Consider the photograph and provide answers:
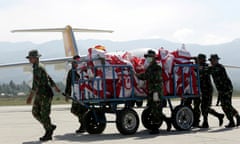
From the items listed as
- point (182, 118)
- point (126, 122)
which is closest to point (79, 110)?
point (126, 122)

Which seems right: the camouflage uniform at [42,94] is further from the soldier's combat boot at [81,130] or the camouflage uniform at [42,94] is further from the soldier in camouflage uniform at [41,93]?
the soldier's combat boot at [81,130]

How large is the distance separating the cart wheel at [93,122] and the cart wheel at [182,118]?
1650 mm

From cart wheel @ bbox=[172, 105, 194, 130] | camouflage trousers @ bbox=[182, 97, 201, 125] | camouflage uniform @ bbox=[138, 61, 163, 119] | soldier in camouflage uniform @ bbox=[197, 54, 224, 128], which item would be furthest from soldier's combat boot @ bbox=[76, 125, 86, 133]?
soldier in camouflage uniform @ bbox=[197, 54, 224, 128]

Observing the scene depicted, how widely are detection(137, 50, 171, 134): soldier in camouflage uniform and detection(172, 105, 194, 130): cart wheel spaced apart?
22.7 inches

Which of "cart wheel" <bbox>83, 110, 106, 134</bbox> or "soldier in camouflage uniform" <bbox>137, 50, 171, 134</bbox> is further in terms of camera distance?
"cart wheel" <bbox>83, 110, 106, 134</bbox>

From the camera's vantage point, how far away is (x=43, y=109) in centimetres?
1165

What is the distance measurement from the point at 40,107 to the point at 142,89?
8.22 ft

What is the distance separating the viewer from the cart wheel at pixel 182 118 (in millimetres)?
13075

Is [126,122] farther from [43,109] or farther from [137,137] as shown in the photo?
[43,109]

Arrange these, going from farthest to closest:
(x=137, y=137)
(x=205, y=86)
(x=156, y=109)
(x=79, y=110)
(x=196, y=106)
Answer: (x=196, y=106)
(x=205, y=86)
(x=79, y=110)
(x=156, y=109)
(x=137, y=137)

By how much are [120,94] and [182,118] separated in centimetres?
172

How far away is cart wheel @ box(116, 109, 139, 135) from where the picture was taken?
12273 mm

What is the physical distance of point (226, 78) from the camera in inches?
533

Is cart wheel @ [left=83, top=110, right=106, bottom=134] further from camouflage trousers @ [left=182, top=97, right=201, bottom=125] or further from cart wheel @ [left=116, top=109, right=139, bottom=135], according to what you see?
camouflage trousers @ [left=182, top=97, right=201, bottom=125]
